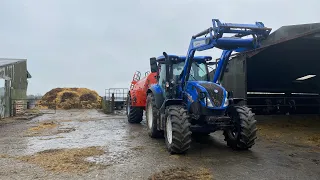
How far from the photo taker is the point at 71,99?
31375mm

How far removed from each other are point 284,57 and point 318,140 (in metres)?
5.66

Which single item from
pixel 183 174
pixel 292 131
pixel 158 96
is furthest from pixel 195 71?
pixel 292 131

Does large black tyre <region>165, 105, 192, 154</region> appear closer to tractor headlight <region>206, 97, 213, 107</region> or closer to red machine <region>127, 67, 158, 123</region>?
tractor headlight <region>206, 97, 213, 107</region>

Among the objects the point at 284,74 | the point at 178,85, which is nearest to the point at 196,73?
the point at 178,85

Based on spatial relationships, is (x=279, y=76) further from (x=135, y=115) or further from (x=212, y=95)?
(x=212, y=95)

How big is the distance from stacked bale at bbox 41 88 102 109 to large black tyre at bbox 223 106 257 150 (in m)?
24.2

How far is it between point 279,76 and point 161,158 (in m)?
11.2

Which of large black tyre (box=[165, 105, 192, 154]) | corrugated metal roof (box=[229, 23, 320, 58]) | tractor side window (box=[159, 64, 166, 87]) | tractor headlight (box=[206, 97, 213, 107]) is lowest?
large black tyre (box=[165, 105, 192, 154])

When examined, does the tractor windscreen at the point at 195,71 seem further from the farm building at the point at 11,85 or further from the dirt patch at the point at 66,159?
the farm building at the point at 11,85

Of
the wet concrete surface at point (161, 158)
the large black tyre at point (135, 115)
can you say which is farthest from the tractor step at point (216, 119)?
the large black tyre at point (135, 115)

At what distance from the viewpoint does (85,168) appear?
5.80 meters

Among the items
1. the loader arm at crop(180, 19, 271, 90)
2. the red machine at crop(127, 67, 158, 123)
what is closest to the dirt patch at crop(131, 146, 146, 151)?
the loader arm at crop(180, 19, 271, 90)

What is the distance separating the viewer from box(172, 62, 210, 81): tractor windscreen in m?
8.54

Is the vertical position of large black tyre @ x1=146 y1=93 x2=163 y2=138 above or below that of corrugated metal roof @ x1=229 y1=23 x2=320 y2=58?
below
